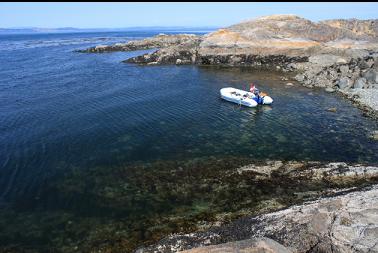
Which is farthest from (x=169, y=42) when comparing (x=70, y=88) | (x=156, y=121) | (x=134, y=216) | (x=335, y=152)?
(x=134, y=216)

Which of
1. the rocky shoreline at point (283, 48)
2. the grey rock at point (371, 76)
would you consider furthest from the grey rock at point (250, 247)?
the rocky shoreline at point (283, 48)

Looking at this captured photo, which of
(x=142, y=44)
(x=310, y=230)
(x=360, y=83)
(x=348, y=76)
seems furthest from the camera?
(x=142, y=44)

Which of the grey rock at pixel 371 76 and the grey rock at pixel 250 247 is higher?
the grey rock at pixel 371 76

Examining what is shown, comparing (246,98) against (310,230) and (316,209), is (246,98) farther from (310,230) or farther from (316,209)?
(310,230)

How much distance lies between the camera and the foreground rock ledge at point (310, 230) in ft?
51.6

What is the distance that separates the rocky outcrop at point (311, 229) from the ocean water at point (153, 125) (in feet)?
31.4

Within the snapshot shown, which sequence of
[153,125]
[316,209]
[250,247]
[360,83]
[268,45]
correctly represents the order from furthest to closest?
[268,45] < [360,83] < [153,125] < [316,209] < [250,247]

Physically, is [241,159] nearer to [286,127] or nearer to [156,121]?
[286,127]

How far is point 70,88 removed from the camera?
52.6 m

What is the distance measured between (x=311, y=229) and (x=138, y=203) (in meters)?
11.0

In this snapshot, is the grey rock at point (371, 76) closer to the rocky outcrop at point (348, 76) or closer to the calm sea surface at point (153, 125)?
the rocky outcrop at point (348, 76)

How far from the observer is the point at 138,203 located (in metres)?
22.1

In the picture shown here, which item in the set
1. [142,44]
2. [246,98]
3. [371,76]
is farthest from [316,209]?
[142,44]

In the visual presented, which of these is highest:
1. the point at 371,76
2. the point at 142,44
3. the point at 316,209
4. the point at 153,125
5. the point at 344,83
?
the point at 142,44
